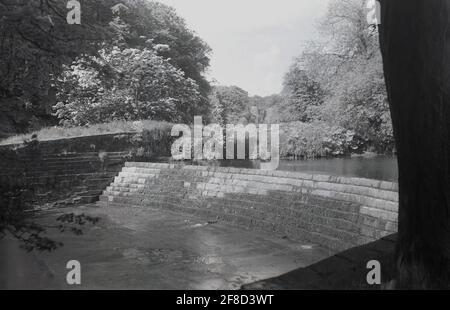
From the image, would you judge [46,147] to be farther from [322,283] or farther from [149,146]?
[322,283]

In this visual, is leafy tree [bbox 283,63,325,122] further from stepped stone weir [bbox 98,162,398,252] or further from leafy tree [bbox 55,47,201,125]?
stepped stone weir [bbox 98,162,398,252]

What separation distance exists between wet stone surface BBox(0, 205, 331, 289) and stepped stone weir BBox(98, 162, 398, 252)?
0.40m

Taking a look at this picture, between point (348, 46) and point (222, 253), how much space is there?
23.5 metres

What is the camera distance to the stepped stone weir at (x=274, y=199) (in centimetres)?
752

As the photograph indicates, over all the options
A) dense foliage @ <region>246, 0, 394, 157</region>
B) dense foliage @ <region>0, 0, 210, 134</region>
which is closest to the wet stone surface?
dense foliage @ <region>0, 0, 210, 134</region>

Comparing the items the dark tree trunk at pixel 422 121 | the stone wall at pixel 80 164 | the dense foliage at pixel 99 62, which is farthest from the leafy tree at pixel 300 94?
the dark tree trunk at pixel 422 121

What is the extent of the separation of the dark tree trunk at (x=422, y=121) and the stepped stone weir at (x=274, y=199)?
2.64 meters

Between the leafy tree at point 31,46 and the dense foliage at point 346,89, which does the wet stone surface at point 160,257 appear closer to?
the leafy tree at point 31,46

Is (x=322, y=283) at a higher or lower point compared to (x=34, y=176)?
lower

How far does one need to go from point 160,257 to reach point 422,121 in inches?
195

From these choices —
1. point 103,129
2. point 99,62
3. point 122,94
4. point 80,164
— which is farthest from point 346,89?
point 80,164
